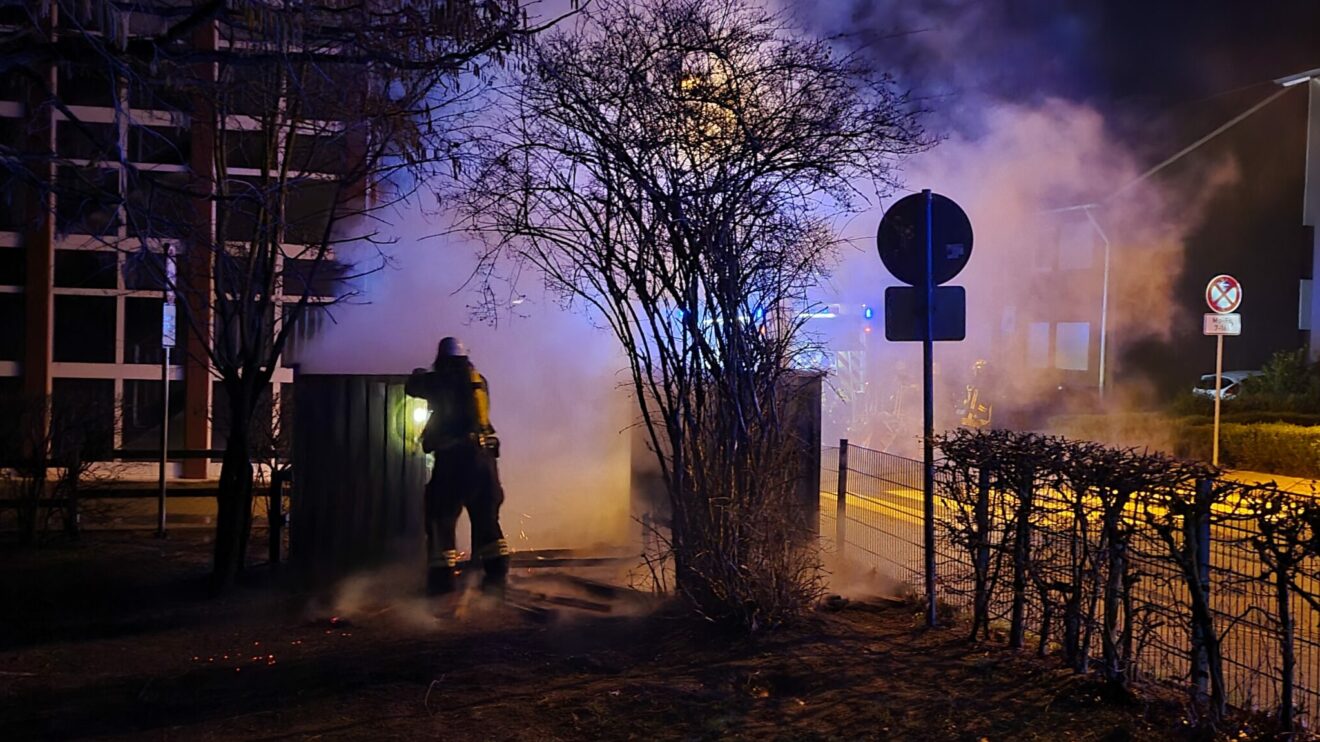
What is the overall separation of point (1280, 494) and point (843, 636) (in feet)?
7.19

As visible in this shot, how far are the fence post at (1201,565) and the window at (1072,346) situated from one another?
76.4 feet

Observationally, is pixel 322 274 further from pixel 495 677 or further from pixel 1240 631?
pixel 1240 631

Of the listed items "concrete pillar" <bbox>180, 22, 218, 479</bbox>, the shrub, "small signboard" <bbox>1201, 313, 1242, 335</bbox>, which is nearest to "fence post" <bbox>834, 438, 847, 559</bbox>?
"concrete pillar" <bbox>180, 22, 218, 479</bbox>

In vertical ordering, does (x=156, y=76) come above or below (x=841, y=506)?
above

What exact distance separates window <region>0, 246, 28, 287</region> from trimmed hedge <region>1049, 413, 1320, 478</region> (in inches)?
525

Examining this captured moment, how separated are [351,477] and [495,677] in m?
2.19

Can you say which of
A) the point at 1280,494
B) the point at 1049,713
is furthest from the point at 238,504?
the point at 1280,494

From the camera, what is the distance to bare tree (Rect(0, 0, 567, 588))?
16.6 ft

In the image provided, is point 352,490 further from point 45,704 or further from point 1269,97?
point 1269,97

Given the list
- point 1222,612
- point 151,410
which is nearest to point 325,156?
point 1222,612

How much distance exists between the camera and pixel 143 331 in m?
13.0

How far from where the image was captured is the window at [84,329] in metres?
12.7

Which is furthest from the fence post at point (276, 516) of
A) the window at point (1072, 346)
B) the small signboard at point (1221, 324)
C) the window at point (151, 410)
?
the window at point (1072, 346)

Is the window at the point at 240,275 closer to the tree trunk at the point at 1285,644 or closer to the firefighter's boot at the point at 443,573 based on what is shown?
the firefighter's boot at the point at 443,573
